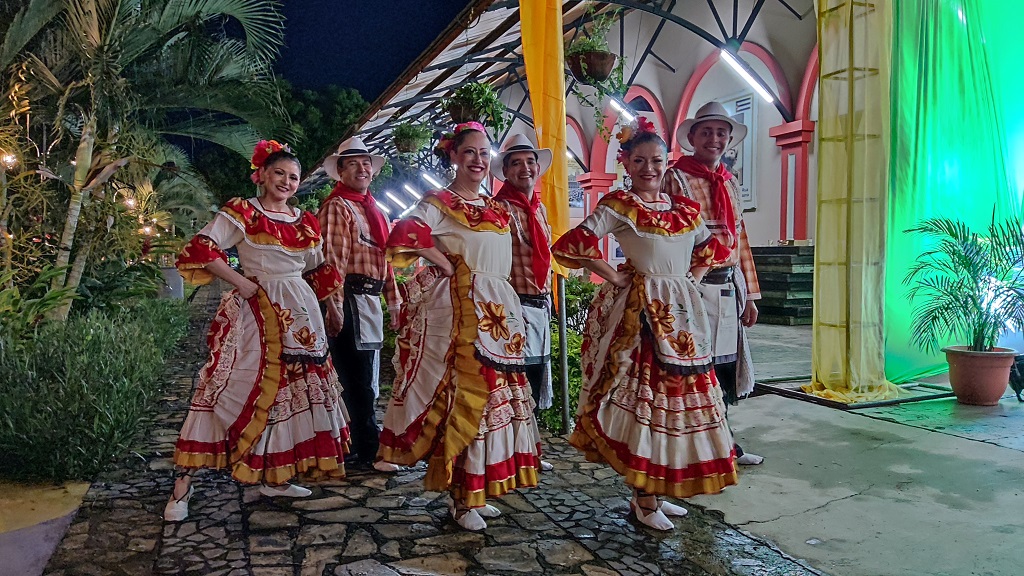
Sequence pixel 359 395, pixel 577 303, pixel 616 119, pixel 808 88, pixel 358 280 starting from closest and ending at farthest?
pixel 358 280 < pixel 359 395 < pixel 577 303 < pixel 808 88 < pixel 616 119

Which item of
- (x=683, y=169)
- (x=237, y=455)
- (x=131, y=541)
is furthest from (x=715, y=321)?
(x=131, y=541)

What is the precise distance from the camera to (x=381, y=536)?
323 cm

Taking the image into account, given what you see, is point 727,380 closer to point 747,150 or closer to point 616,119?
point 747,150

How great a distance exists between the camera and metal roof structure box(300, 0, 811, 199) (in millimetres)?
7097

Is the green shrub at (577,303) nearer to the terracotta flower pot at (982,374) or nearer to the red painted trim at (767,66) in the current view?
the terracotta flower pot at (982,374)

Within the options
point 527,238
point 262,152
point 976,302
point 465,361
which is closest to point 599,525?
point 465,361

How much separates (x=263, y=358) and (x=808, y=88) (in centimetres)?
1032

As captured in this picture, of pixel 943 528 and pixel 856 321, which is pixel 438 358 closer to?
pixel 943 528

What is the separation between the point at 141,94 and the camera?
824cm

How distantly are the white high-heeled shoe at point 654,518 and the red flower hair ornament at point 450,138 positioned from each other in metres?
1.82

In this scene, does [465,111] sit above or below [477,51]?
below

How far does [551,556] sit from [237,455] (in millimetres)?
1492

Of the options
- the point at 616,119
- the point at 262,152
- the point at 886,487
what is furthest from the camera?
the point at 616,119

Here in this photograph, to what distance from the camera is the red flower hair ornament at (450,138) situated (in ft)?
11.4
